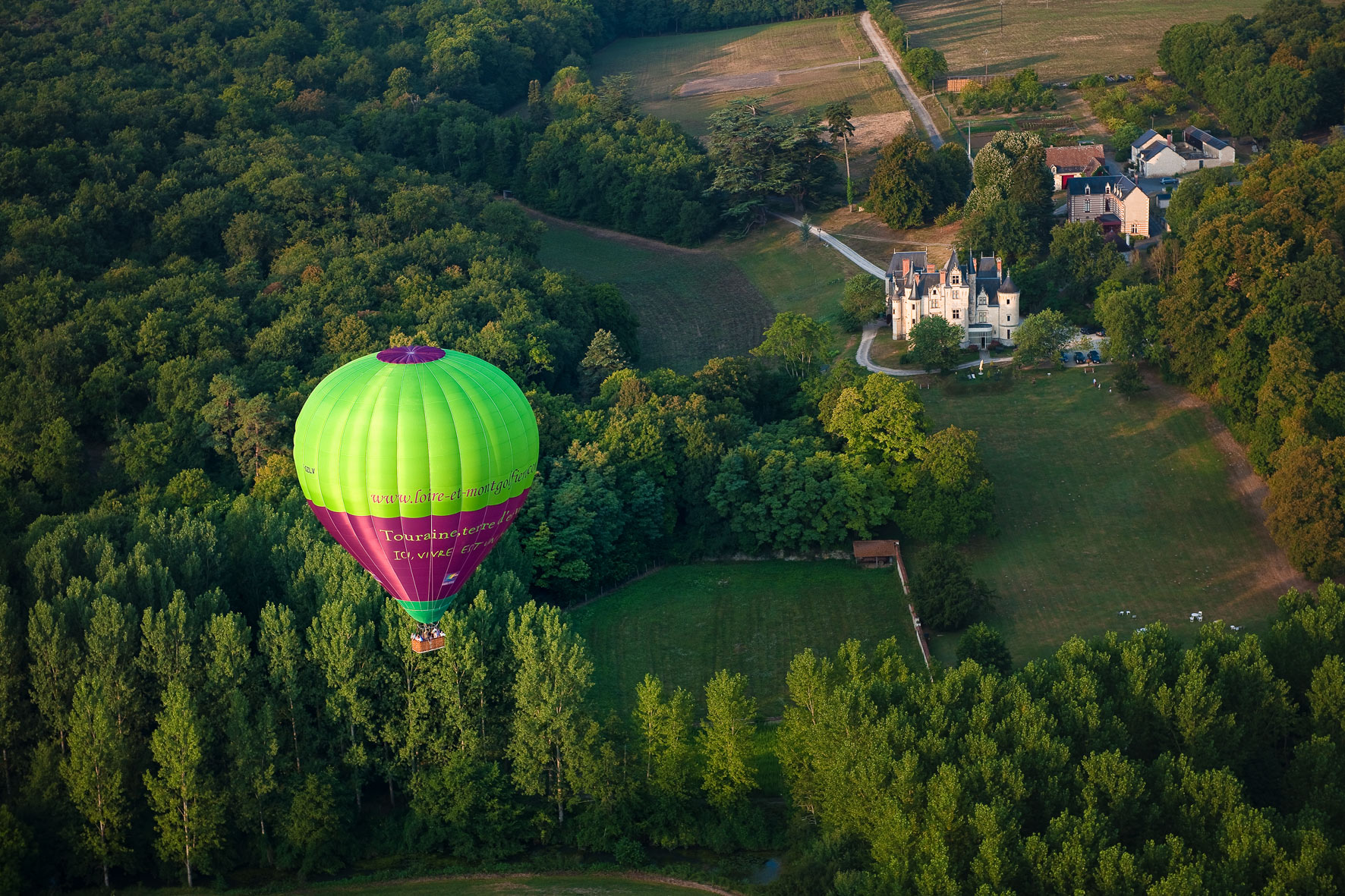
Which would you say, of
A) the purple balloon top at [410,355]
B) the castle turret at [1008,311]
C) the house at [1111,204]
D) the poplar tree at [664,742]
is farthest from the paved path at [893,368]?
the purple balloon top at [410,355]

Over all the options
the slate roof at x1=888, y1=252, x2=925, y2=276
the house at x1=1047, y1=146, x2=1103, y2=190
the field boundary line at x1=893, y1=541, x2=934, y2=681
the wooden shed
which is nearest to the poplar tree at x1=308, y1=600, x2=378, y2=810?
the field boundary line at x1=893, y1=541, x2=934, y2=681

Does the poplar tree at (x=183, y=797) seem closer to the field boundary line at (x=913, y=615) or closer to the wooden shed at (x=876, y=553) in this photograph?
the field boundary line at (x=913, y=615)

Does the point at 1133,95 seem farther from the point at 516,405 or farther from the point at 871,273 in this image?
the point at 516,405

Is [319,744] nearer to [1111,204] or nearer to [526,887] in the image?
[526,887]

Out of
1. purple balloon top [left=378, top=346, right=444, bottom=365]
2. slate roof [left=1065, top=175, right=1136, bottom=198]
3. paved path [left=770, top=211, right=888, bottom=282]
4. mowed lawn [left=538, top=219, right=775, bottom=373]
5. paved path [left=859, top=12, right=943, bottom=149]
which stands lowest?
mowed lawn [left=538, top=219, right=775, bottom=373]

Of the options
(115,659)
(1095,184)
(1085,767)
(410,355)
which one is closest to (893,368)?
(1095,184)

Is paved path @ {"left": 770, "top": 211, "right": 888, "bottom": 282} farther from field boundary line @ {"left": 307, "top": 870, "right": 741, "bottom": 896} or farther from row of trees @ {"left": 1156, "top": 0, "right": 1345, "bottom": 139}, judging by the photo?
field boundary line @ {"left": 307, "top": 870, "right": 741, "bottom": 896}
